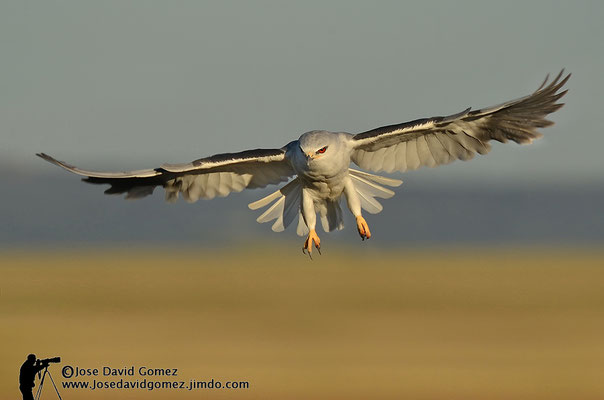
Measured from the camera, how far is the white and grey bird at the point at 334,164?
16.8 metres

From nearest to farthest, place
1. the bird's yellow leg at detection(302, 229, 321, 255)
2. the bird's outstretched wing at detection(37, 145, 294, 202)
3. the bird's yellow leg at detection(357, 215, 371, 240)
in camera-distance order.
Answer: the bird's yellow leg at detection(302, 229, 321, 255) → the bird's yellow leg at detection(357, 215, 371, 240) → the bird's outstretched wing at detection(37, 145, 294, 202)

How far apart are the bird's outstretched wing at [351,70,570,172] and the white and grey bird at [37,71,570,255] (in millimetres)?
13

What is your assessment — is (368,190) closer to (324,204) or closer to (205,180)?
(324,204)

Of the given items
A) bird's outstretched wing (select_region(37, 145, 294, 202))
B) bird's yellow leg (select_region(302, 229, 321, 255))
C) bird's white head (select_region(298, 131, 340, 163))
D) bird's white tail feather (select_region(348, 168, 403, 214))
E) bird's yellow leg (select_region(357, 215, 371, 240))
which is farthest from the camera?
bird's outstretched wing (select_region(37, 145, 294, 202))

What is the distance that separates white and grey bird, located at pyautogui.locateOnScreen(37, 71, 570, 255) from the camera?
16.8 meters

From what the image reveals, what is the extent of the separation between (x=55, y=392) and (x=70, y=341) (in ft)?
36.3

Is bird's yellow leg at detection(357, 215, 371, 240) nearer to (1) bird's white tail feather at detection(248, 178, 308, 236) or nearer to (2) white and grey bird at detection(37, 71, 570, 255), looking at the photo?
(2) white and grey bird at detection(37, 71, 570, 255)

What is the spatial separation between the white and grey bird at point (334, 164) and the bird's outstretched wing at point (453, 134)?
0.04 ft

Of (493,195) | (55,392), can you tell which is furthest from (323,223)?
(493,195)

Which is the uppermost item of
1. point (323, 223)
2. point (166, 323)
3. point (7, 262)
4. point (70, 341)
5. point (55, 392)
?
point (7, 262)

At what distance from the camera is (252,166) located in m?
18.4

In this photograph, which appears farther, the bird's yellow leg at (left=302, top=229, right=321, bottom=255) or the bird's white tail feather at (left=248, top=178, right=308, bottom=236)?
the bird's white tail feather at (left=248, top=178, right=308, bottom=236)

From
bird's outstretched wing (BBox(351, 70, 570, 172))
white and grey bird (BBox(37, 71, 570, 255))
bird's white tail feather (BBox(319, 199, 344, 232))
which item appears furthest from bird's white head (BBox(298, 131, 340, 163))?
bird's white tail feather (BBox(319, 199, 344, 232))

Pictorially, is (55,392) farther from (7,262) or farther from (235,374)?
(7,262)
